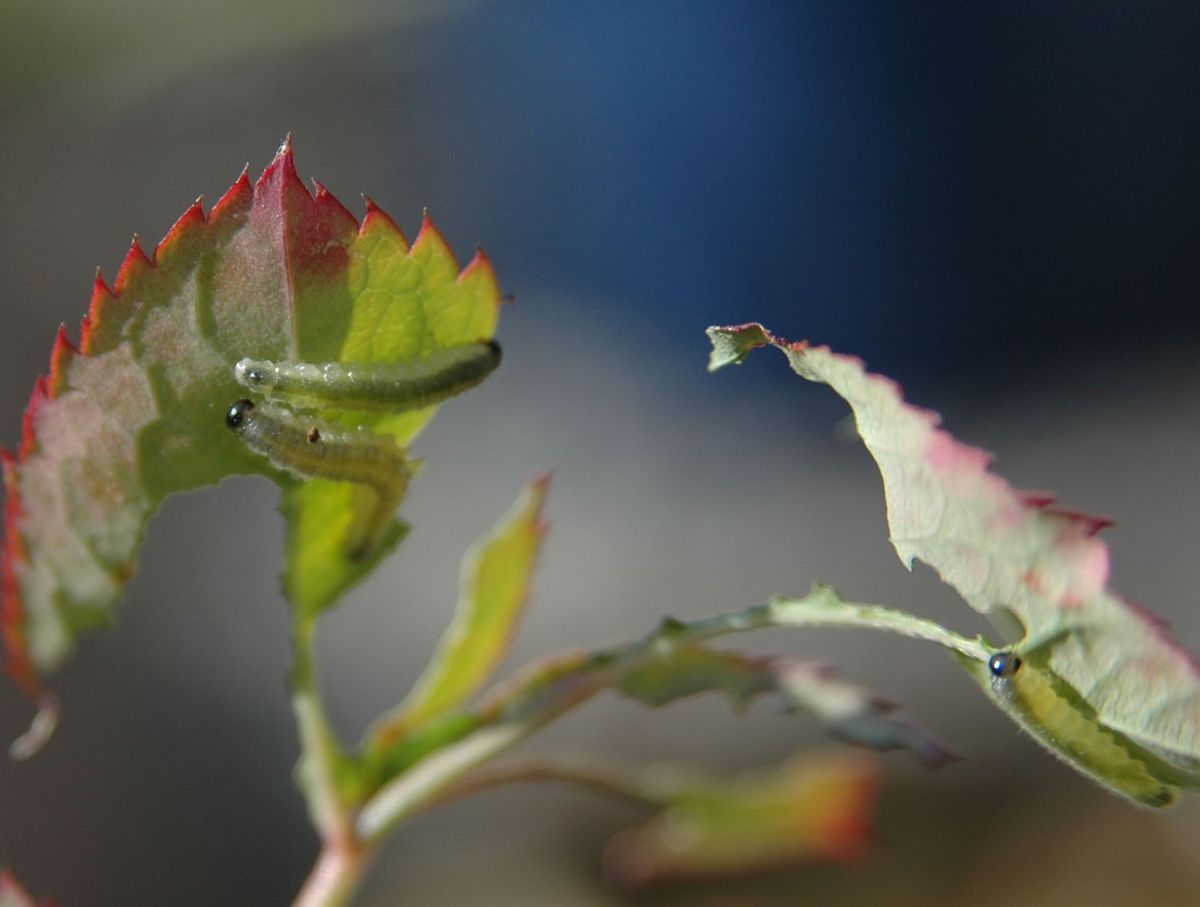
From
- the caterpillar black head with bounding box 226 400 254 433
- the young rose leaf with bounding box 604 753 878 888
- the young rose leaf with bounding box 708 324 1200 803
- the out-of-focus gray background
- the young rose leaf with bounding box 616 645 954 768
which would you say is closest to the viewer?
the young rose leaf with bounding box 708 324 1200 803

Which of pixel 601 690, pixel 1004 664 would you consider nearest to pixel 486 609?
pixel 601 690

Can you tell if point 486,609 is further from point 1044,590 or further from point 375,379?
point 1044,590

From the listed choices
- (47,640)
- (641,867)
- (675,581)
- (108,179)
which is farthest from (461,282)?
(108,179)

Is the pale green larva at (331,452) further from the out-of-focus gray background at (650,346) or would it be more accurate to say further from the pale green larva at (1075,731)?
A: the out-of-focus gray background at (650,346)

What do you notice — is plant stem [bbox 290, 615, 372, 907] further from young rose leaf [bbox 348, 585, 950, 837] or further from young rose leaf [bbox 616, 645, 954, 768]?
young rose leaf [bbox 616, 645, 954, 768]

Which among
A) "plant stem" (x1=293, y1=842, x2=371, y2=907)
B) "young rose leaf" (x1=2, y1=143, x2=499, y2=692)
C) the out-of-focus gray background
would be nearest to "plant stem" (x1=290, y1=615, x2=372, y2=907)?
"plant stem" (x1=293, y1=842, x2=371, y2=907)

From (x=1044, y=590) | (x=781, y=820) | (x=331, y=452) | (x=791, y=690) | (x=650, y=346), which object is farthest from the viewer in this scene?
(x=650, y=346)
